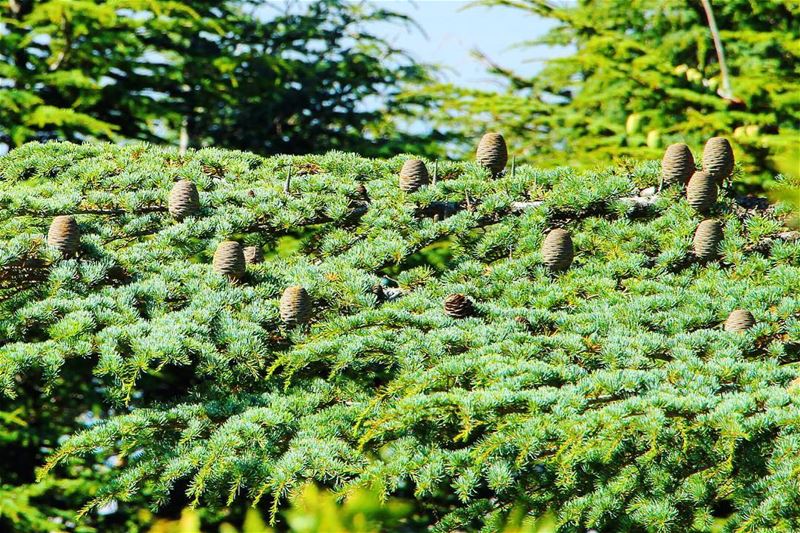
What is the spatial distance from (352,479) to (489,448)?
0.38 m

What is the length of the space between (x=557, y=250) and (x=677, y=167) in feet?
2.53

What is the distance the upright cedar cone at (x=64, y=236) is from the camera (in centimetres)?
319

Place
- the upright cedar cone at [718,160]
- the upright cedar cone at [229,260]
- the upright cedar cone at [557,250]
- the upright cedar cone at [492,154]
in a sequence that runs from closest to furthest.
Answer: the upright cedar cone at [229,260] → the upright cedar cone at [557,250] → the upright cedar cone at [718,160] → the upright cedar cone at [492,154]

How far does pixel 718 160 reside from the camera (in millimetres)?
3855

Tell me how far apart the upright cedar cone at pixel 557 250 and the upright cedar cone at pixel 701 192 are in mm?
587

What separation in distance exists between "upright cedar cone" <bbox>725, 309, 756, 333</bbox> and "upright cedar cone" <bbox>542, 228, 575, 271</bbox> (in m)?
0.67

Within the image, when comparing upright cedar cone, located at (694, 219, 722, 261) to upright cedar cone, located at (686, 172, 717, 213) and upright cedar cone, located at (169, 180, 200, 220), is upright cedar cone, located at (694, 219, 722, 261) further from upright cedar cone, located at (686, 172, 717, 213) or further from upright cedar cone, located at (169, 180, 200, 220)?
upright cedar cone, located at (169, 180, 200, 220)

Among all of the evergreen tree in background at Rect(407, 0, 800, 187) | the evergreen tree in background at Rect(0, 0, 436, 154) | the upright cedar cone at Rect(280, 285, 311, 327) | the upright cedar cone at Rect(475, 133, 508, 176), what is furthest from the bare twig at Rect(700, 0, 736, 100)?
the evergreen tree in background at Rect(0, 0, 436, 154)

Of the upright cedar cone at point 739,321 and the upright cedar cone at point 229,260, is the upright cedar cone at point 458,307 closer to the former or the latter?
the upright cedar cone at point 229,260

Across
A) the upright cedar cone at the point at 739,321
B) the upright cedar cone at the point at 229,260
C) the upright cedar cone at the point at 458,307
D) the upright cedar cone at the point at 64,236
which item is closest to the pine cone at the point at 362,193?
the upright cedar cone at the point at 229,260

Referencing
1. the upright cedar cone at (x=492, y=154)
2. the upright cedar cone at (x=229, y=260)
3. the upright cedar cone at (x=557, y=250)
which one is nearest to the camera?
the upright cedar cone at (x=229, y=260)

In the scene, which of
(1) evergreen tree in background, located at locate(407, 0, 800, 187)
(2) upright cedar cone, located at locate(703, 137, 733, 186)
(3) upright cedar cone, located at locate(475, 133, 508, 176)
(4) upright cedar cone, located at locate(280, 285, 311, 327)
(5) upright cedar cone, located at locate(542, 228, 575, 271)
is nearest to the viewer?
(4) upright cedar cone, located at locate(280, 285, 311, 327)

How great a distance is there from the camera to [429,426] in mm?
2488

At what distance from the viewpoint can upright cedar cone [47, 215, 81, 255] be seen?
3.19m
